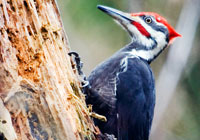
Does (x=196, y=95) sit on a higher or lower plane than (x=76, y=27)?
lower

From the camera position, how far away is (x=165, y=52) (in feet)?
18.7

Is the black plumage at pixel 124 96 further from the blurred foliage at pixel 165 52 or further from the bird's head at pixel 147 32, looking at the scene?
the blurred foliage at pixel 165 52

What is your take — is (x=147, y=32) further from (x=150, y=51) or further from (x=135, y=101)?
(x=135, y=101)

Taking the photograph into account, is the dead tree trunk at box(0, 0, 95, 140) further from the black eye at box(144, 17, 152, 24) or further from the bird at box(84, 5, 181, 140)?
the black eye at box(144, 17, 152, 24)

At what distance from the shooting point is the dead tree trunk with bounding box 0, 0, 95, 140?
84.6 inches

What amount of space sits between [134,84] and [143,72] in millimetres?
177

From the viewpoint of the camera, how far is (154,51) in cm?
405

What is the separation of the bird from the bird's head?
0.01 metres

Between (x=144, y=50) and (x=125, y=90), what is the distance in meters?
0.71

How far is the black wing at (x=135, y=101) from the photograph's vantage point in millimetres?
3383

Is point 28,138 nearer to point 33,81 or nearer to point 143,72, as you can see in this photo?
point 33,81

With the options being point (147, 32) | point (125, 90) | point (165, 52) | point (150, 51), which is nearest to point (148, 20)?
point (147, 32)

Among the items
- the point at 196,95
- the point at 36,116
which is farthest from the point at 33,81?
the point at 196,95

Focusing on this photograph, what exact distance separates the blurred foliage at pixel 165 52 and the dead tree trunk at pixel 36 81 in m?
2.59
